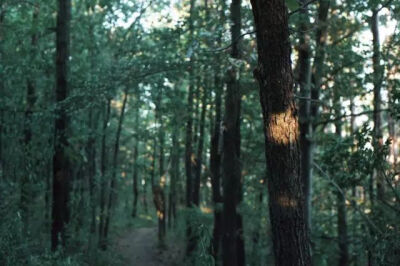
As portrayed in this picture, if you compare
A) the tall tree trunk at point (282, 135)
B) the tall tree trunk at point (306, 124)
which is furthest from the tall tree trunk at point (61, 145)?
the tall tree trunk at point (282, 135)

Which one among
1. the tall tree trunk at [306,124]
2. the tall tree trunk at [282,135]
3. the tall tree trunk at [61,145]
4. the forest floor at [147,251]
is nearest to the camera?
the tall tree trunk at [282,135]

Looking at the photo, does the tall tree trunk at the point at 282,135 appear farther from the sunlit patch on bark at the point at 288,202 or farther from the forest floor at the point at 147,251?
the forest floor at the point at 147,251

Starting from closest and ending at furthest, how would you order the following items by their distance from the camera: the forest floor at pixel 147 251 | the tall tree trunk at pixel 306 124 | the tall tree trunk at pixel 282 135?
the tall tree trunk at pixel 282 135 → the tall tree trunk at pixel 306 124 → the forest floor at pixel 147 251

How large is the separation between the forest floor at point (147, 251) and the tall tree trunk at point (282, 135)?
13.1 meters

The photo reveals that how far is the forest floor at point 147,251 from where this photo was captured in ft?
62.8

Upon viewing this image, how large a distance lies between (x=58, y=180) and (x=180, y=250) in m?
9.65

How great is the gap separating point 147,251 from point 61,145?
35.9ft

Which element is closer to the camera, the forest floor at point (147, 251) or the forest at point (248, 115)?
the forest at point (248, 115)

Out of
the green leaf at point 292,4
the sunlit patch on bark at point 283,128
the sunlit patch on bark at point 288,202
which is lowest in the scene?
the sunlit patch on bark at point 288,202

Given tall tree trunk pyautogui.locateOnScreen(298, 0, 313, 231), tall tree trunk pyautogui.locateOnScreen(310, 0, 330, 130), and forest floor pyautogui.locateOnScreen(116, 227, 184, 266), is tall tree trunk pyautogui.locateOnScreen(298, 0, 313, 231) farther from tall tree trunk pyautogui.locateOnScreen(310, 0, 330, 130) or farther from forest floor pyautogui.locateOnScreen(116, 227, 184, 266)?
forest floor pyautogui.locateOnScreen(116, 227, 184, 266)

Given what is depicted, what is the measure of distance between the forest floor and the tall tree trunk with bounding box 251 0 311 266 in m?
13.1

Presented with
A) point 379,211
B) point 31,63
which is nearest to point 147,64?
point 31,63

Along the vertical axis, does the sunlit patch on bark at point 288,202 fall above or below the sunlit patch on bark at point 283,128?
below

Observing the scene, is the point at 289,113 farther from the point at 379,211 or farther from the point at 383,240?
the point at 379,211
